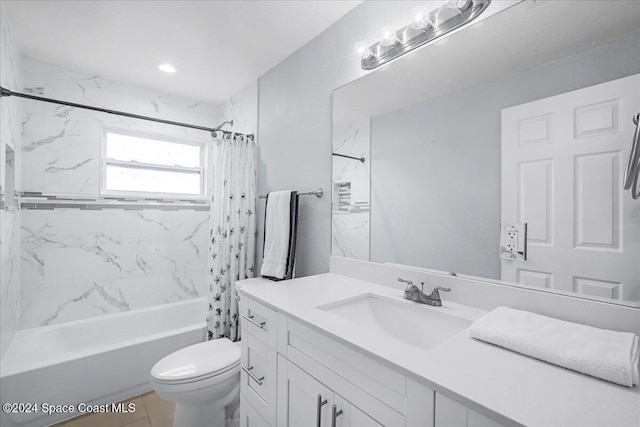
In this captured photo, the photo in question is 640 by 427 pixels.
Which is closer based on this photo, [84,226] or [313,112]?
[313,112]

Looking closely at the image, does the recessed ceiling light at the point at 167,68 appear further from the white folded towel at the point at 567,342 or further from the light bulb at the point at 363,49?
the white folded towel at the point at 567,342

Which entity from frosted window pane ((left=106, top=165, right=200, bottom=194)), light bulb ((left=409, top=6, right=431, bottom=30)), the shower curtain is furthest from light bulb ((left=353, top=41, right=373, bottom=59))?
frosted window pane ((left=106, top=165, right=200, bottom=194))

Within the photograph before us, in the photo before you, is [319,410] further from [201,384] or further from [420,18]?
[420,18]

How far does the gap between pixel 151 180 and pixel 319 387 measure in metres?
2.77

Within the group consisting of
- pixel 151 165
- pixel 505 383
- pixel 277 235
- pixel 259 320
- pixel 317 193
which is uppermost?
pixel 151 165

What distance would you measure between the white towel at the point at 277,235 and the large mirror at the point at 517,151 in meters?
0.61

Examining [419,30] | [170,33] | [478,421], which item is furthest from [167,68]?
[478,421]

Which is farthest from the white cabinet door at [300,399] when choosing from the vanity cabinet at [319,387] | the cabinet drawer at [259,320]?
the cabinet drawer at [259,320]

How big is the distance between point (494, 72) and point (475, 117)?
0.55 feet

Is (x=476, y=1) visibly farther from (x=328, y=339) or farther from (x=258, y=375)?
(x=258, y=375)

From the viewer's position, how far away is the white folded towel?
59 cm

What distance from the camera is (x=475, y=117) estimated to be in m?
1.12

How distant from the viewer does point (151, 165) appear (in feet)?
9.39

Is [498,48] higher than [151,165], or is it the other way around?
[498,48]
